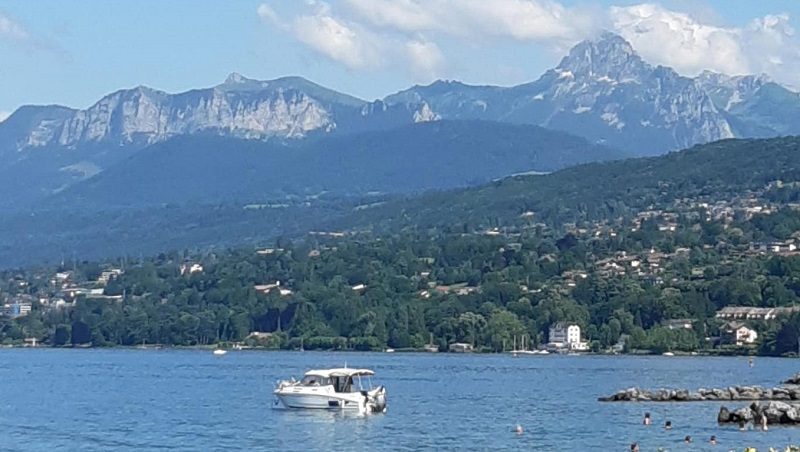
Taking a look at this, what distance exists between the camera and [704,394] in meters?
107

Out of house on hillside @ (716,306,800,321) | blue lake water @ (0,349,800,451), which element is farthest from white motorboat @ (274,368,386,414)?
house on hillside @ (716,306,800,321)

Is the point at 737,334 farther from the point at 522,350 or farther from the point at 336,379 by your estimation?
the point at 336,379

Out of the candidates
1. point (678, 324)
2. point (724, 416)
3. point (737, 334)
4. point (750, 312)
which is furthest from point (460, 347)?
point (724, 416)

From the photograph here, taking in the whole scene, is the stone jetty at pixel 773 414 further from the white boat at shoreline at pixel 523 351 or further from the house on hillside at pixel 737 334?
the white boat at shoreline at pixel 523 351

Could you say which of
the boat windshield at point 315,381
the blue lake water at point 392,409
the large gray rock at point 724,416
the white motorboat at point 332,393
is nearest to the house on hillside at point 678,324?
the blue lake water at point 392,409

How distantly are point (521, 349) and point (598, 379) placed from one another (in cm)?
5930

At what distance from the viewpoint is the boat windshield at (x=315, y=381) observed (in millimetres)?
102312

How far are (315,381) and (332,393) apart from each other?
2.69 m

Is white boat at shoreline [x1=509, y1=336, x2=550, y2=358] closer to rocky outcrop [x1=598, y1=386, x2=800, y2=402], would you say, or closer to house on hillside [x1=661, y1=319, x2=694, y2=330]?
house on hillside [x1=661, y1=319, x2=694, y2=330]

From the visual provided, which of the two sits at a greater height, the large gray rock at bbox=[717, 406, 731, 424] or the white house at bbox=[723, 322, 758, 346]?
the white house at bbox=[723, 322, 758, 346]

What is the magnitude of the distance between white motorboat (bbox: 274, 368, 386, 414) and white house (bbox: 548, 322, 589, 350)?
9128 centimetres

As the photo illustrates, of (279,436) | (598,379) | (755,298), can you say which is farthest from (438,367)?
(279,436)

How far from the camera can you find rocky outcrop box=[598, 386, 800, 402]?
104 m

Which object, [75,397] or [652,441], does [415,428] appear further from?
[75,397]
